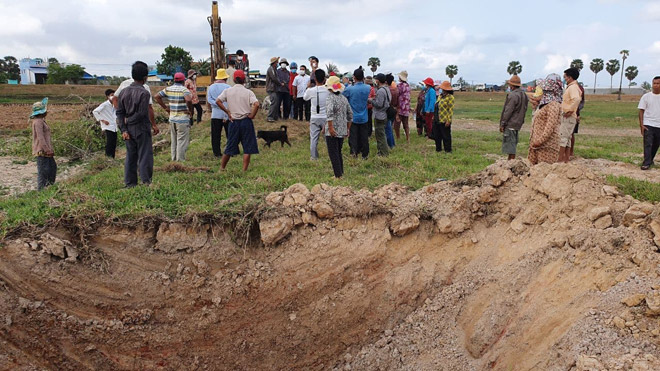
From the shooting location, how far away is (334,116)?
737 centimetres

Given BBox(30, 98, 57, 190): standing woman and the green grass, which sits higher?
BBox(30, 98, 57, 190): standing woman

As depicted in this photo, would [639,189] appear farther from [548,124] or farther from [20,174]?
[20,174]

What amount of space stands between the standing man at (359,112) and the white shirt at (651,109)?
15.3 feet

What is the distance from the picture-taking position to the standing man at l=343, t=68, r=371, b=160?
8.38 m

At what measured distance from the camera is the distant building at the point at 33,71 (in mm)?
56125

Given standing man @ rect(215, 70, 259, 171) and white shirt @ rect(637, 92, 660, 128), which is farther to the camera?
white shirt @ rect(637, 92, 660, 128)

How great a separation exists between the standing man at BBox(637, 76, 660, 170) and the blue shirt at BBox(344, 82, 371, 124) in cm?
467

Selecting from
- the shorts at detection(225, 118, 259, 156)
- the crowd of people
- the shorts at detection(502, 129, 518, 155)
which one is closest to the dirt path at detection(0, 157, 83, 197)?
the crowd of people

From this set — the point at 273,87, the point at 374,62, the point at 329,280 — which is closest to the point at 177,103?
the point at 273,87

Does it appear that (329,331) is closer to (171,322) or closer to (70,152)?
(171,322)

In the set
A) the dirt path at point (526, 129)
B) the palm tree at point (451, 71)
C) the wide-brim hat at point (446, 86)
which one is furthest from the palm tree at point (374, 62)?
the wide-brim hat at point (446, 86)

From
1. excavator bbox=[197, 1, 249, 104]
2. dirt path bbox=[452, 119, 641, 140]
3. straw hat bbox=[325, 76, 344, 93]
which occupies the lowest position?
dirt path bbox=[452, 119, 641, 140]

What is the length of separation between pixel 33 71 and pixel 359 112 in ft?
202

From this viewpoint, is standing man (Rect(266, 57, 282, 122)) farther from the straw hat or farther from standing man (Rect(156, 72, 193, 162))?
the straw hat
